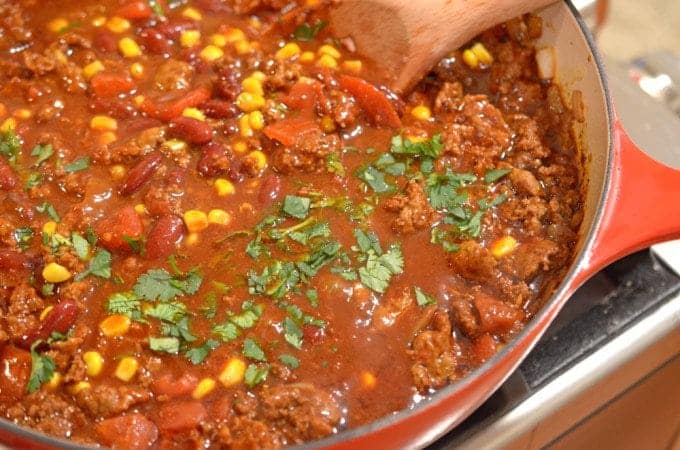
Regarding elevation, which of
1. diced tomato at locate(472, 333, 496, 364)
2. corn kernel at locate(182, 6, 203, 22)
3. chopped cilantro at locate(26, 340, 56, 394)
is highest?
corn kernel at locate(182, 6, 203, 22)

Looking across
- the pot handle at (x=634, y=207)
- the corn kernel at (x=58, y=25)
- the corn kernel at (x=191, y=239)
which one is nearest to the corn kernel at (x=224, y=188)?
the corn kernel at (x=191, y=239)

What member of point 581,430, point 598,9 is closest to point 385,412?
point 581,430

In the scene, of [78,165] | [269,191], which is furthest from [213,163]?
[78,165]

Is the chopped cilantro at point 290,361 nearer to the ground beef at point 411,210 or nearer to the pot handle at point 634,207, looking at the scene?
the ground beef at point 411,210

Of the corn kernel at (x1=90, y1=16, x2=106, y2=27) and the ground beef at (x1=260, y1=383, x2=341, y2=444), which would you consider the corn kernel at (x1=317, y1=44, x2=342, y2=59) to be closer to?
the corn kernel at (x1=90, y1=16, x2=106, y2=27)

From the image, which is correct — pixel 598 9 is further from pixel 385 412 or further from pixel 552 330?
pixel 385 412

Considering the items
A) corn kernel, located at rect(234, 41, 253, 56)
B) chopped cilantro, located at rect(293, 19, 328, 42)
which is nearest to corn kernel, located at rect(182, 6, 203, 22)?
corn kernel, located at rect(234, 41, 253, 56)
